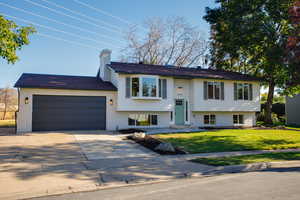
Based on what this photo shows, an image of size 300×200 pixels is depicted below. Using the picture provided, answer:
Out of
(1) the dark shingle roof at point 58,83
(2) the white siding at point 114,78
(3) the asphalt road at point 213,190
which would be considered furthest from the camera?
(2) the white siding at point 114,78

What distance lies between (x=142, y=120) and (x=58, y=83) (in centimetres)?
722

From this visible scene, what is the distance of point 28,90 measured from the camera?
15.9 metres

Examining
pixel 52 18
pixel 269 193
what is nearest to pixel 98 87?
pixel 52 18

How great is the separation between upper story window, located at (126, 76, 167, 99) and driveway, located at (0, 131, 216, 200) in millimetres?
7031

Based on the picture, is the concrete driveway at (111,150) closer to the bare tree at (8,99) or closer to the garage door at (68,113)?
the garage door at (68,113)

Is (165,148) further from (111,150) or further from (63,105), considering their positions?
(63,105)

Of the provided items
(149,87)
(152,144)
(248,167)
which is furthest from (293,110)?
(248,167)

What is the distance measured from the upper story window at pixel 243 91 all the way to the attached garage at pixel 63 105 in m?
11.4

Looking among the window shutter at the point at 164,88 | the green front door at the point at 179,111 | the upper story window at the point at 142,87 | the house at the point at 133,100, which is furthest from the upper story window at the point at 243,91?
the upper story window at the point at 142,87

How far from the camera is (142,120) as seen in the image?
18.7m

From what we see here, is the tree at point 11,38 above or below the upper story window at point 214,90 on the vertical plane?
above

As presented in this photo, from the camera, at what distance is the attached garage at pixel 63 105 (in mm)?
15758

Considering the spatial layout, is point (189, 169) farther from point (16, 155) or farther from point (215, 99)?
point (215, 99)

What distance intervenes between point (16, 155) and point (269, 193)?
8785mm
